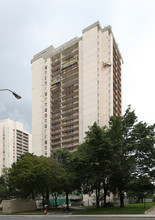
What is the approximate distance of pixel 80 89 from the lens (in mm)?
85750

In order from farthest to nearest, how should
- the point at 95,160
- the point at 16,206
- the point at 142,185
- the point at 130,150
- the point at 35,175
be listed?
the point at 16,206, the point at 35,175, the point at 130,150, the point at 142,185, the point at 95,160

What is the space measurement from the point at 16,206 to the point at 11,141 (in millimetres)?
112128

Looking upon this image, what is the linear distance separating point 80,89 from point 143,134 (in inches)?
2096

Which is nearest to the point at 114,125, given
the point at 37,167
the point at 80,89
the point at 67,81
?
the point at 37,167

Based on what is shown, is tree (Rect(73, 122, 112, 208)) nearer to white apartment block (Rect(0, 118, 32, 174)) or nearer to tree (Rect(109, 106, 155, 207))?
tree (Rect(109, 106, 155, 207))

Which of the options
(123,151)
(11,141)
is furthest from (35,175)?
(11,141)

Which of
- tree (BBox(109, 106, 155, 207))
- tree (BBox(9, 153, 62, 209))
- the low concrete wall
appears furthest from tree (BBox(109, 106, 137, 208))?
the low concrete wall

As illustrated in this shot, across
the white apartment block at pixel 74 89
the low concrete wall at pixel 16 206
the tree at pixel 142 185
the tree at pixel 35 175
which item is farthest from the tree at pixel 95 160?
the white apartment block at pixel 74 89

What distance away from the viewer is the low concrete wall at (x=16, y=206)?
41.0 m

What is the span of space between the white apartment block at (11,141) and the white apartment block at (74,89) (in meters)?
54.5

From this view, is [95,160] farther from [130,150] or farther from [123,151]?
[130,150]

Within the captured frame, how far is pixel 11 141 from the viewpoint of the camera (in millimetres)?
149750

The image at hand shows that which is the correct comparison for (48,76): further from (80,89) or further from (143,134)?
(143,134)

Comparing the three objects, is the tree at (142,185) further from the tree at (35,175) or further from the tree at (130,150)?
the tree at (35,175)
